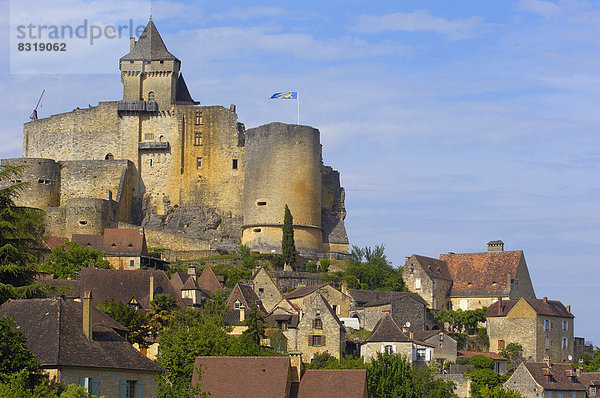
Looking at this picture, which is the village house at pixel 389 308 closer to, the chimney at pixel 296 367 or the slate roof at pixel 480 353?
the slate roof at pixel 480 353

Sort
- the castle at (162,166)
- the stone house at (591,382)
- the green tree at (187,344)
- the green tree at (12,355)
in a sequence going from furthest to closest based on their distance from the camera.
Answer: the castle at (162,166) < the stone house at (591,382) < the green tree at (187,344) < the green tree at (12,355)

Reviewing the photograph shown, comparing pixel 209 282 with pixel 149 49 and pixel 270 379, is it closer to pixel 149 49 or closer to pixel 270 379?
pixel 149 49

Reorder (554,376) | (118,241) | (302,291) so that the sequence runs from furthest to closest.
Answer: (118,241) → (302,291) → (554,376)

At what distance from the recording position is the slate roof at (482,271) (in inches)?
2879

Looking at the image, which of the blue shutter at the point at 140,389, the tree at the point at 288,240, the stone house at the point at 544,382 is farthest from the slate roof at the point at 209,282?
the blue shutter at the point at 140,389

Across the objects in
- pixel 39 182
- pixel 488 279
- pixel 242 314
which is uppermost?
pixel 39 182

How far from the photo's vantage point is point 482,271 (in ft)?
244

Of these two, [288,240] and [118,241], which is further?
[288,240]

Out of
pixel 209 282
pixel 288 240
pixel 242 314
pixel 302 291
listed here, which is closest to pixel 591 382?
pixel 302 291

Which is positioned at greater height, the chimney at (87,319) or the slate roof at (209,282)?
the slate roof at (209,282)

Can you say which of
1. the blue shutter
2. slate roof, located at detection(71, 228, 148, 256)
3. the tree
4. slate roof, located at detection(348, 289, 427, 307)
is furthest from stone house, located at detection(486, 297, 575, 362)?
the blue shutter

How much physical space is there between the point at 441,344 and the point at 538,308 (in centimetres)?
745

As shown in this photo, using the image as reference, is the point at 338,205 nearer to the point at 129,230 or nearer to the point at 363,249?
the point at 363,249

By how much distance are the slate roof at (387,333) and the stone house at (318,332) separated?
1.92m
